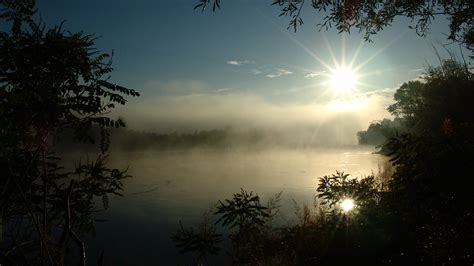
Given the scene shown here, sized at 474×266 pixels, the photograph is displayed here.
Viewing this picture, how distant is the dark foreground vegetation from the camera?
6.04m

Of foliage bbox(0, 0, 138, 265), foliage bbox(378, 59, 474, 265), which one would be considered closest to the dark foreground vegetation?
foliage bbox(378, 59, 474, 265)

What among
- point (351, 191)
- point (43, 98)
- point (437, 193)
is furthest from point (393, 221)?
point (43, 98)

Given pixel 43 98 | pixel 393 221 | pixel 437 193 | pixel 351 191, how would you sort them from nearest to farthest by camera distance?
pixel 43 98
pixel 437 193
pixel 393 221
pixel 351 191

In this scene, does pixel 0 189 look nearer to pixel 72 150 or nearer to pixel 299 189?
pixel 299 189

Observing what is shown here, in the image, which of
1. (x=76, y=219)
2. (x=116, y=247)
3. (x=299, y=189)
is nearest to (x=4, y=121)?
(x=76, y=219)

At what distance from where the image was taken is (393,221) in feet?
32.7

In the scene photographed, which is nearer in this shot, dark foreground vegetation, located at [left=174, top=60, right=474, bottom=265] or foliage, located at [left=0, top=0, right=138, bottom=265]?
foliage, located at [left=0, top=0, right=138, bottom=265]

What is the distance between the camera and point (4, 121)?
127 inches

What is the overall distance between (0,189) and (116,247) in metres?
11.4

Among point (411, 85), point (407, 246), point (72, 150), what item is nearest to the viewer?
point (407, 246)

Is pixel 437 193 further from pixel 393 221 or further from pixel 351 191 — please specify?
pixel 351 191

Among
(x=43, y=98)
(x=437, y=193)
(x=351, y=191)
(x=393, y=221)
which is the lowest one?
(x=393, y=221)

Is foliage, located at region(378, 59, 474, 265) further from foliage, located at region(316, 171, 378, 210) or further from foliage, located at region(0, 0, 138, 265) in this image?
foliage, located at region(0, 0, 138, 265)

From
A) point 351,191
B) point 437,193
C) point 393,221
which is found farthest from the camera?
point 351,191
